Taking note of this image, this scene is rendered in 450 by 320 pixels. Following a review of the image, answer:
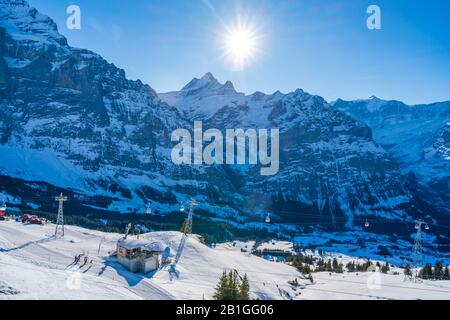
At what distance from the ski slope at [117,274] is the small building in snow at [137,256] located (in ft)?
3.99

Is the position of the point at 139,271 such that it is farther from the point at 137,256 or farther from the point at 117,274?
the point at 117,274

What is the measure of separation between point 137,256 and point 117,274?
604 centimetres

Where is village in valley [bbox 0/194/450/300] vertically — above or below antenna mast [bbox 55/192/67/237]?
below

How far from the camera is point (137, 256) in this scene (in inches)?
2387

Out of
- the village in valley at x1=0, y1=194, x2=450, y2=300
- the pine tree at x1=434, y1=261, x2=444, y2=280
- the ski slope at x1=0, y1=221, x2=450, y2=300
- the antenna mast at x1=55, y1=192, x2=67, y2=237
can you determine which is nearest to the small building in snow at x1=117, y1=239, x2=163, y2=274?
the village in valley at x1=0, y1=194, x2=450, y2=300

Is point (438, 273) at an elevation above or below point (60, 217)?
below

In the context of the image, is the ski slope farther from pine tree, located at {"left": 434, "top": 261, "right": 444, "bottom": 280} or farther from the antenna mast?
pine tree, located at {"left": 434, "top": 261, "right": 444, "bottom": 280}

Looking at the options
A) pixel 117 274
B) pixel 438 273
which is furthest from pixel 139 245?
pixel 438 273

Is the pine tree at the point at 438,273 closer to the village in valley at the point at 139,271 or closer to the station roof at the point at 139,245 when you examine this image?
the village in valley at the point at 139,271

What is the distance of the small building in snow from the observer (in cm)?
6009

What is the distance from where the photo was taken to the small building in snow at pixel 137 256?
60094mm

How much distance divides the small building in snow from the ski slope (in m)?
1.22

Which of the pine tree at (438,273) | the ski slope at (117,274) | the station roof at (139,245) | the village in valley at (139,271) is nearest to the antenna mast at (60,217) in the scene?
the village in valley at (139,271)
